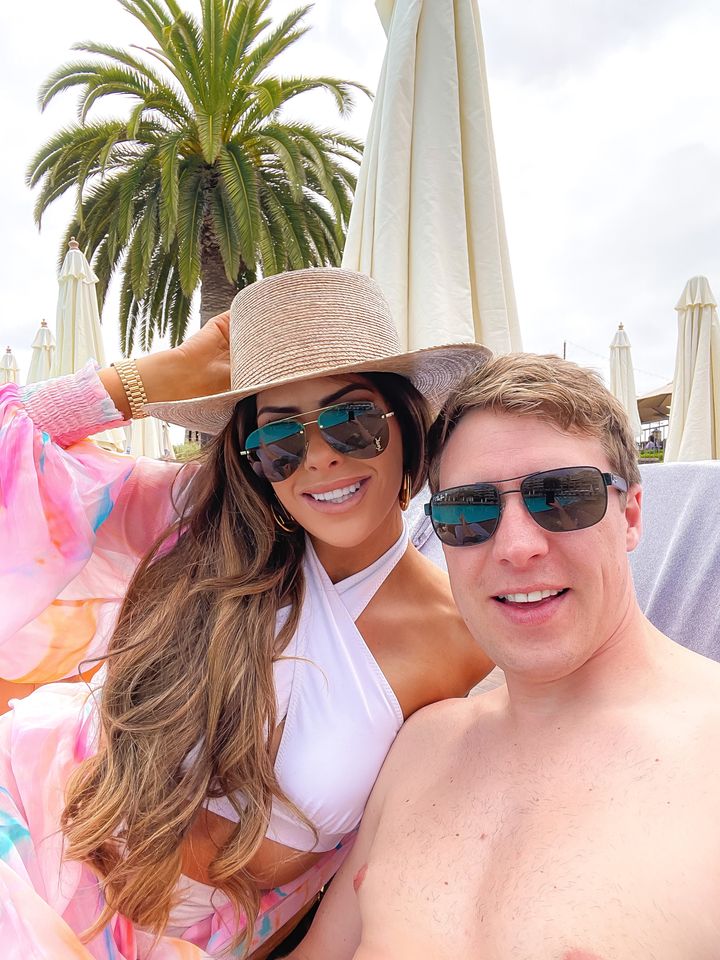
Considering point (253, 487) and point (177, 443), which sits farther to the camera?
point (177, 443)

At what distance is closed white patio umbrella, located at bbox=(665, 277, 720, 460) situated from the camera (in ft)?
22.5

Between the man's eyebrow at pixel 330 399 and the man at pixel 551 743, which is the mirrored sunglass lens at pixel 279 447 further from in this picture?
the man at pixel 551 743

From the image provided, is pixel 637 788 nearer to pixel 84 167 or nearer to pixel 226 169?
pixel 226 169

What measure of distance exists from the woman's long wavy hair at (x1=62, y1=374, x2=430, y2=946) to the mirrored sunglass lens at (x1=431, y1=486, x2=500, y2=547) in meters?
0.55

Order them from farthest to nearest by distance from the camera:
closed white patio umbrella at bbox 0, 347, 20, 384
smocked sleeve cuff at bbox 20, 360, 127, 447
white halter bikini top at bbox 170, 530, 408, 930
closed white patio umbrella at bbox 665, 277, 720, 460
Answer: closed white patio umbrella at bbox 0, 347, 20, 384 < closed white patio umbrella at bbox 665, 277, 720, 460 < smocked sleeve cuff at bbox 20, 360, 127, 447 < white halter bikini top at bbox 170, 530, 408, 930

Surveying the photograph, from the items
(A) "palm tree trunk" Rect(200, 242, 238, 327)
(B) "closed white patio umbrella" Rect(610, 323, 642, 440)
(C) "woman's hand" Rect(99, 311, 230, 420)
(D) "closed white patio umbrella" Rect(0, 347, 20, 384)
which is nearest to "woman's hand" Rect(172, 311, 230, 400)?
(C) "woman's hand" Rect(99, 311, 230, 420)

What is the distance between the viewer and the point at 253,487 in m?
2.02

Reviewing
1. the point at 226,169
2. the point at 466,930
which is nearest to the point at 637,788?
the point at 466,930

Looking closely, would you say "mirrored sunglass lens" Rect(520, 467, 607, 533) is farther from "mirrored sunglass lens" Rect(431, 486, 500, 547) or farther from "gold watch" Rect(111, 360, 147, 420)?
"gold watch" Rect(111, 360, 147, 420)

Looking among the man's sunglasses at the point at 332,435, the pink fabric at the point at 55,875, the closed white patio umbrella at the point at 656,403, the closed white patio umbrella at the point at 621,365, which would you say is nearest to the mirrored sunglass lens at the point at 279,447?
the man's sunglasses at the point at 332,435

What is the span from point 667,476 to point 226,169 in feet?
29.5

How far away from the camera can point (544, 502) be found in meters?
1.31

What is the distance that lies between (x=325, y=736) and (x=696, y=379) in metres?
6.89

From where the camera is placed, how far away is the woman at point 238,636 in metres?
1.63
